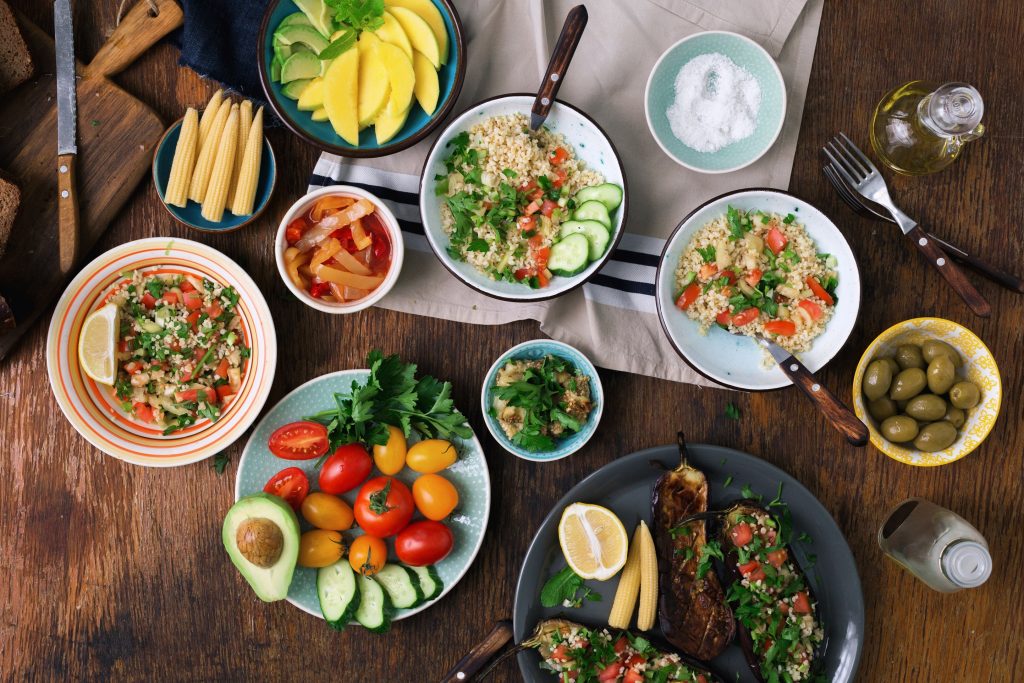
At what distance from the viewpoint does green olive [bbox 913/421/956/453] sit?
2.37 metres

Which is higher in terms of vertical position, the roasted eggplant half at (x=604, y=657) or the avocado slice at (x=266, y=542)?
the avocado slice at (x=266, y=542)

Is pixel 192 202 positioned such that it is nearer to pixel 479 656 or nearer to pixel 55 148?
pixel 55 148

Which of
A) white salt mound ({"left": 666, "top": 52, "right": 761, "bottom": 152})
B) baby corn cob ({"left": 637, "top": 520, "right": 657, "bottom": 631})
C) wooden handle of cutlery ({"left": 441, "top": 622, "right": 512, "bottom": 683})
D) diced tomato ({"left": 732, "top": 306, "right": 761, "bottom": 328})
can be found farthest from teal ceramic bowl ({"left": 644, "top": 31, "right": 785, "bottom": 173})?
wooden handle of cutlery ({"left": 441, "top": 622, "right": 512, "bottom": 683})

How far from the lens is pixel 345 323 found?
261cm

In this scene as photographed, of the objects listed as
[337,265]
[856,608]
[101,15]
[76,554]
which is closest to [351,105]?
[337,265]

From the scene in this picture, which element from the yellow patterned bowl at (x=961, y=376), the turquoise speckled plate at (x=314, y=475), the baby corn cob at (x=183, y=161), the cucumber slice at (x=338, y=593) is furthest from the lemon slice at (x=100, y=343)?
the yellow patterned bowl at (x=961, y=376)

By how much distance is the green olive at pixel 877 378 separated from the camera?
2379 millimetres

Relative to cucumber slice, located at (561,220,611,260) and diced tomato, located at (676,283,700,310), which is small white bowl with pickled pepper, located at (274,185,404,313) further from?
diced tomato, located at (676,283,700,310)

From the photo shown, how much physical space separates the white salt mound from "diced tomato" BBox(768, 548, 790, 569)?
1.43m

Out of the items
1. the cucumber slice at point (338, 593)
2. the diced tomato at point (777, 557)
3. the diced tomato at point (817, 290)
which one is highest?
the diced tomato at point (817, 290)

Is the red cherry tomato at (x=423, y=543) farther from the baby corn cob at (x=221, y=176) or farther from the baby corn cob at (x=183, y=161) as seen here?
the baby corn cob at (x=183, y=161)

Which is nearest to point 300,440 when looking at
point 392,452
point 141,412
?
point 392,452

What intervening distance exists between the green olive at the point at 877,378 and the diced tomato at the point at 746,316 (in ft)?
1.38

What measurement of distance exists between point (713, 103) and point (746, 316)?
0.76 meters
